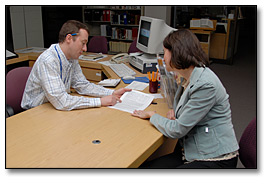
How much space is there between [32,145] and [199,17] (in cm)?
585

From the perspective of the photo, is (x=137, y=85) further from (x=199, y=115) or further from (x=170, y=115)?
(x=199, y=115)

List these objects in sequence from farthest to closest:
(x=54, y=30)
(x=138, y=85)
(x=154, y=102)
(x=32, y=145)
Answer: (x=54, y=30) < (x=138, y=85) < (x=154, y=102) < (x=32, y=145)

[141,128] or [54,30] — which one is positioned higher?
[54,30]

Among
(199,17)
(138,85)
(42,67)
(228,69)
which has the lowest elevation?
(228,69)

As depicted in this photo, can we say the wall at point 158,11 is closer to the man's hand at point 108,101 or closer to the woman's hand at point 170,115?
the man's hand at point 108,101

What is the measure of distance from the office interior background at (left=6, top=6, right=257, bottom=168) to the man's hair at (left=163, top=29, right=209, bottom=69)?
284cm

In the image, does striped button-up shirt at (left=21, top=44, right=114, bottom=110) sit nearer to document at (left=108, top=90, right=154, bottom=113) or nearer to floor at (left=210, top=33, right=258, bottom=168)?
document at (left=108, top=90, right=154, bottom=113)

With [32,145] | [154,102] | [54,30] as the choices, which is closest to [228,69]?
[54,30]

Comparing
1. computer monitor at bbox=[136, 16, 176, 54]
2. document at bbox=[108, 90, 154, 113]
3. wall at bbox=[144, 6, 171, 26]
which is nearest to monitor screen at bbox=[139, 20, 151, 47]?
computer monitor at bbox=[136, 16, 176, 54]

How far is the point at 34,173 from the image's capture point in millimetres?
1309

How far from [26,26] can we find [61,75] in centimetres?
387

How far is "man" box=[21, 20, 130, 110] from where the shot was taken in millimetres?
1869

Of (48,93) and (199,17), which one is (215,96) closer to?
(48,93)

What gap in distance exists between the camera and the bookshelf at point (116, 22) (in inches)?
232
